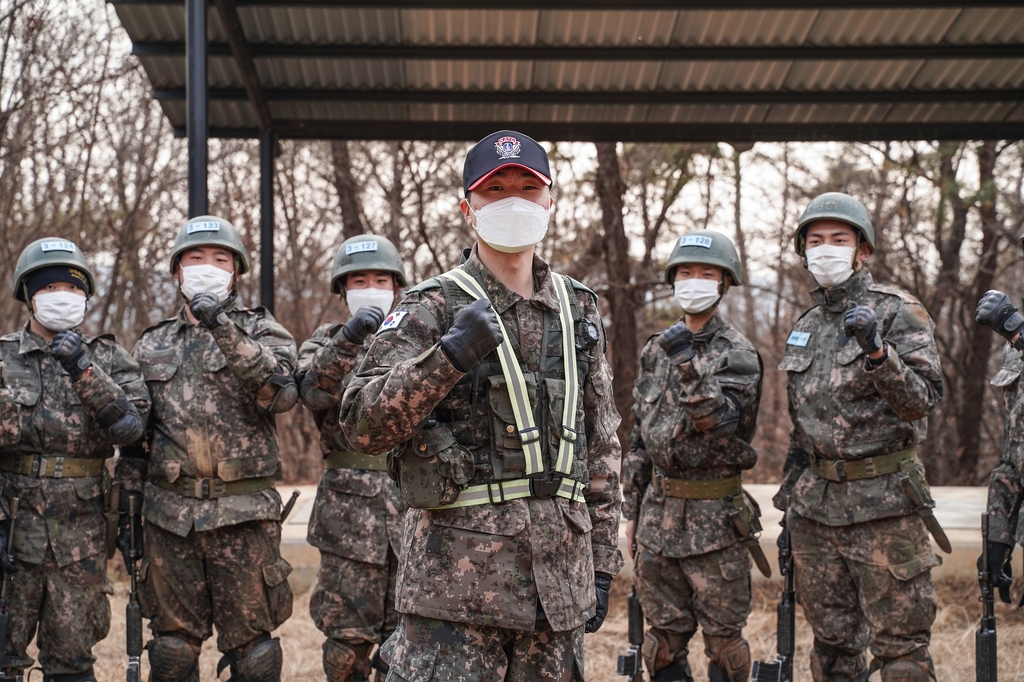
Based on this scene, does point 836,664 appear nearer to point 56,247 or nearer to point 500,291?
point 500,291

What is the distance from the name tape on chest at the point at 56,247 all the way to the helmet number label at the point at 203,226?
24.0 inches

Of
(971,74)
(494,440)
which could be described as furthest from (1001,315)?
(971,74)

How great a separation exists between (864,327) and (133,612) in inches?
149

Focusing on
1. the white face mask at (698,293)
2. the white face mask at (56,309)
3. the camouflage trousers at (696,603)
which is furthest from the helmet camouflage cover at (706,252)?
the white face mask at (56,309)

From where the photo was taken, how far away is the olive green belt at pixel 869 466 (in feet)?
15.8

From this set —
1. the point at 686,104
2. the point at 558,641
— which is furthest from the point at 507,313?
the point at 686,104

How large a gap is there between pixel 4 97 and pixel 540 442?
9.28 meters

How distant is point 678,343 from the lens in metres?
4.75

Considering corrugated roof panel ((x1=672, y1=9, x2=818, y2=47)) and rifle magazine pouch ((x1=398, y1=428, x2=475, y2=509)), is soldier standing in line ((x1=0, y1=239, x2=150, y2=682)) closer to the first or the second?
rifle magazine pouch ((x1=398, y1=428, x2=475, y2=509))

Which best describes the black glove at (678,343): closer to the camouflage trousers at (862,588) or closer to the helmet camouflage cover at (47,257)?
the camouflage trousers at (862,588)

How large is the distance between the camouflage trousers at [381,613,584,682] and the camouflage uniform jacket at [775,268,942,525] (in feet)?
7.04

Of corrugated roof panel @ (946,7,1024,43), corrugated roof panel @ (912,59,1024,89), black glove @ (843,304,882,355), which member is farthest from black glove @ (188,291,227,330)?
corrugated roof panel @ (912,59,1024,89)

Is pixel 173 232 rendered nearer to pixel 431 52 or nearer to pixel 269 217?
pixel 269 217

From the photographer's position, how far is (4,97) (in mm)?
10195
